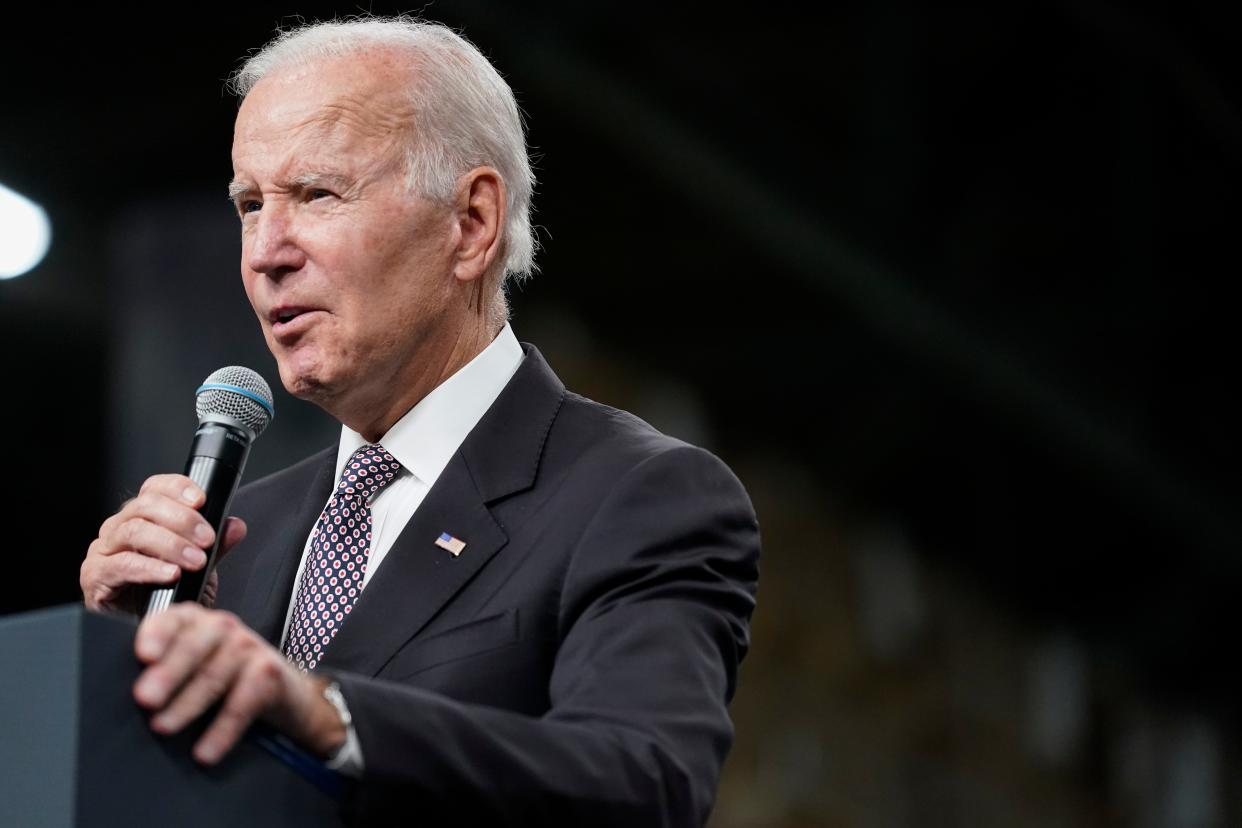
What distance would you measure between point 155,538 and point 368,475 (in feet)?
1.15

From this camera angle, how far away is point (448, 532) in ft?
5.34

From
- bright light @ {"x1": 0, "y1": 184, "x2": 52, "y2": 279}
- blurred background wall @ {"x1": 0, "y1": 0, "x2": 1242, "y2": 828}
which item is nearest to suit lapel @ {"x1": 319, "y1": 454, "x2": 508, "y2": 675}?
blurred background wall @ {"x1": 0, "y1": 0, "x2": 1242, "y2": 828}

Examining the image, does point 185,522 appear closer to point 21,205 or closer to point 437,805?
point 437,805

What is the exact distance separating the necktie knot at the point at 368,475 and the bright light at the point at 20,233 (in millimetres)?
3891

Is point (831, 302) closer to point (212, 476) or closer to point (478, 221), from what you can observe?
point (478, 221)

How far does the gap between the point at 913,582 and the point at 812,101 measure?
3.35 metres

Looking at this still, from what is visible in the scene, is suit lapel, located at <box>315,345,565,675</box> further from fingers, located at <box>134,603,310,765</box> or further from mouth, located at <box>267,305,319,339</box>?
fingers, located at <box>134,603,310,765</box>

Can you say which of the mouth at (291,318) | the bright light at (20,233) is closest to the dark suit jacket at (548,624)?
the mouth at (291,318)

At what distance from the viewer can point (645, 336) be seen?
8.16 m

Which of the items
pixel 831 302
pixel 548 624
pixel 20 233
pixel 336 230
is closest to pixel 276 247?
pixel 336 230

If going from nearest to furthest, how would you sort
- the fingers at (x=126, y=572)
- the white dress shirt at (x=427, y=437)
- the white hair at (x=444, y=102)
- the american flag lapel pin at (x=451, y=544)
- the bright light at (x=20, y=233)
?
the fingers at (x=126, y=572) → the american flag lapel pin at (x=451, y=544) → the white dress shirt at (x=427, y=437) → the white hair at (x=444, y=102) → the bright light at (x=20, y=233)

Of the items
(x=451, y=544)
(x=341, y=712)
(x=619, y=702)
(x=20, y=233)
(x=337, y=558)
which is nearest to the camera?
(x=341, y=712)

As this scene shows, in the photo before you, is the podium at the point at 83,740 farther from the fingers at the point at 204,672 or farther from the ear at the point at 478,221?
the ear at the point at 478,221

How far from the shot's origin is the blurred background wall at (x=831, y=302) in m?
4.99
